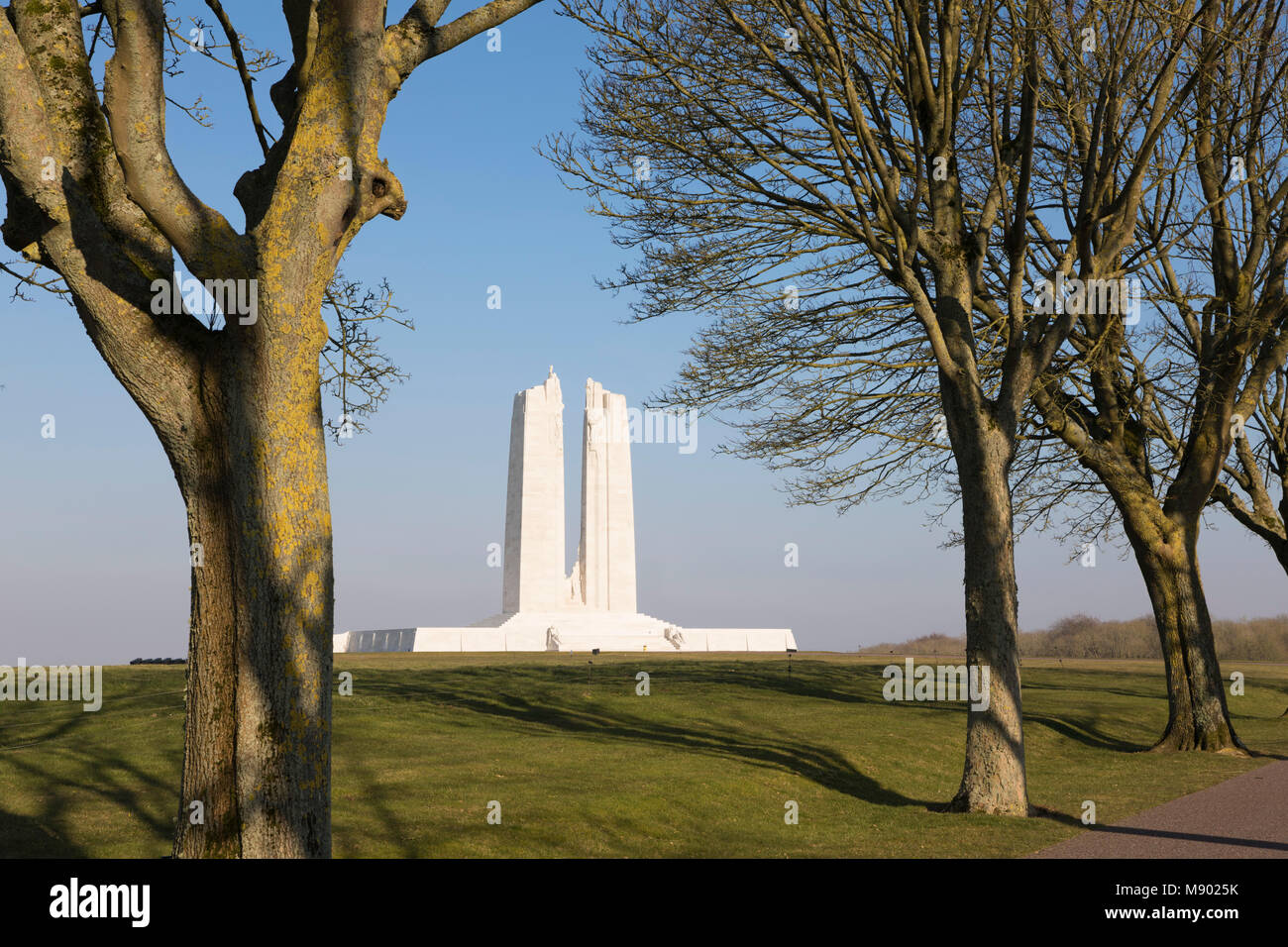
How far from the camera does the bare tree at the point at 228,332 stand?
712 cm

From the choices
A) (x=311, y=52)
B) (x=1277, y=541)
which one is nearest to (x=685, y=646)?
(x=1277, y=541)

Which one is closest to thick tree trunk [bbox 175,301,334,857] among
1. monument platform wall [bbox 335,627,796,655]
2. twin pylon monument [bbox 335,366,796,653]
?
monument platform wall [bbox 335,627,796,655]

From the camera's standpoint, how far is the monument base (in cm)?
4694

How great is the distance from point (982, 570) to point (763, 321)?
250 inches

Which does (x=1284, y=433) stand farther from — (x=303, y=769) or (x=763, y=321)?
(x=303, y=769)

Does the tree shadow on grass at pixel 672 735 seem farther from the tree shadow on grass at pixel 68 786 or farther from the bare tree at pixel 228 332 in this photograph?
the bare tree at pixel 228 332

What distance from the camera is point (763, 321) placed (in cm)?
1800

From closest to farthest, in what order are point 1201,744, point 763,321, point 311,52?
point 311,52
point 763,321
point 1201,744

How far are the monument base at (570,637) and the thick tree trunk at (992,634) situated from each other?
3188cm

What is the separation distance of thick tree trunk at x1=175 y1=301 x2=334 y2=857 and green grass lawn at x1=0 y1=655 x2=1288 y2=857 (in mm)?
3196

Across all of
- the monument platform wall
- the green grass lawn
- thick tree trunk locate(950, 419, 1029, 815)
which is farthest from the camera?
the monument platform wall

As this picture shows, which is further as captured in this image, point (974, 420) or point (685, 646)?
point (685, 646)

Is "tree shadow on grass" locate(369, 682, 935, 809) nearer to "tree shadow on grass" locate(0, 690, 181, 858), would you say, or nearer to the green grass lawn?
the green grass lawn

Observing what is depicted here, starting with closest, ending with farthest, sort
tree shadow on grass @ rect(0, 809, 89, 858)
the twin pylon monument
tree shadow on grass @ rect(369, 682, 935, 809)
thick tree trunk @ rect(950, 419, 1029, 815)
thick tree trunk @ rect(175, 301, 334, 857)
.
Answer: thick tree trunk @ rect(175, 301, 334, 857), tree shadow on grass @ rect(0, 809, 89, 858), thick tree trunk @ rect(950, 419, 1029, 815), tree shadow on grass @ rect(369, 682, 935, 809), the twin pylon monument
